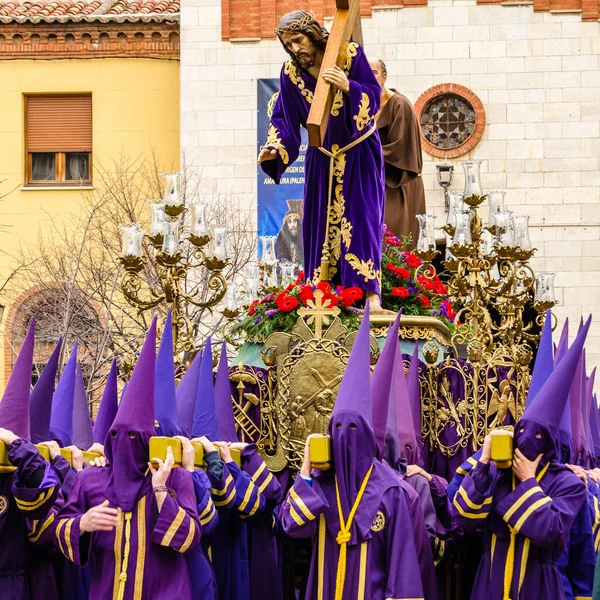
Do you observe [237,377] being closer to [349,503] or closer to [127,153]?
[349,503]

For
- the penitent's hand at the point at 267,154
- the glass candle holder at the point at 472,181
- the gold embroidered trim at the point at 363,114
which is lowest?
the glass candle holder at the point at 472,181

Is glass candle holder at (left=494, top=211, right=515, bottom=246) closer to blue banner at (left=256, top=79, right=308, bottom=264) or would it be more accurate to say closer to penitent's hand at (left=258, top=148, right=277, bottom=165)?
penitent's hand at (left=258, top=148, right=277, bottom=165)

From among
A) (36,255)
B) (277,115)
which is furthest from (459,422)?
(36,255)

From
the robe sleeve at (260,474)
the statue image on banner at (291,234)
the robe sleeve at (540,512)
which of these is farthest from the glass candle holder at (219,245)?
the statue image on banner at (291,234)

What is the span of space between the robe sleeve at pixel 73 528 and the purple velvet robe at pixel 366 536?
1.11 meters

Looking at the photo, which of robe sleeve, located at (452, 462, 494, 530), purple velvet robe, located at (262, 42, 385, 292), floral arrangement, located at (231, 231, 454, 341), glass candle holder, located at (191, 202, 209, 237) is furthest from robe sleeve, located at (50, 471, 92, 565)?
glass candle holder, located at (191, 202, 209, 237)

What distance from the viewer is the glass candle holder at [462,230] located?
1357 cm

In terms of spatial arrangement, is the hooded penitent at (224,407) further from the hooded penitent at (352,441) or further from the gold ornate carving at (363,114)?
the gold ornate carving at (363,114)

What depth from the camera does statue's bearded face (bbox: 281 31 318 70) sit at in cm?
1168

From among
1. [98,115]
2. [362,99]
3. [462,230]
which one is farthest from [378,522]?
[98,115]

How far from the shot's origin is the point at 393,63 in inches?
1027

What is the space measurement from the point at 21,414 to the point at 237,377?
→ 7.49 feet

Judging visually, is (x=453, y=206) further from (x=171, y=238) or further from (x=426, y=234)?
(x=171, y=238)

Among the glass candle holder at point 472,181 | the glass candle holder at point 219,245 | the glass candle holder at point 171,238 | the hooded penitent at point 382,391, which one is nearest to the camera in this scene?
the hooded penitent at point 382,391
